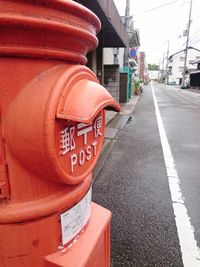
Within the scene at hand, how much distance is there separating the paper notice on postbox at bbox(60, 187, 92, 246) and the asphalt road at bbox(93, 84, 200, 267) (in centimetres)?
103

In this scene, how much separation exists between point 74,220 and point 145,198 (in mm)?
1938

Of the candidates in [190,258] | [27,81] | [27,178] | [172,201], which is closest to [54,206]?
[27,178]

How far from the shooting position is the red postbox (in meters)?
0.70

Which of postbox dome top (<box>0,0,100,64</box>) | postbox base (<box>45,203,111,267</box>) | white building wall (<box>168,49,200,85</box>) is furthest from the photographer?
white building wall (<box>168,49,200,85</box>)

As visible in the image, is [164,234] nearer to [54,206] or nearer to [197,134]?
[54,206]

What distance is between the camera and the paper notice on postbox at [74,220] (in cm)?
91

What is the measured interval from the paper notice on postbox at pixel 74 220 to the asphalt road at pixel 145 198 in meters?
1.03

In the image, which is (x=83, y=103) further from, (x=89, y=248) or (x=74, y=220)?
(x=89, y=248)

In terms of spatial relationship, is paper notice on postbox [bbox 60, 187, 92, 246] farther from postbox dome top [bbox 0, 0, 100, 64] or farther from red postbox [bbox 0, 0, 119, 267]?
postbox dome top [bbox 0, 0, 100, 64]

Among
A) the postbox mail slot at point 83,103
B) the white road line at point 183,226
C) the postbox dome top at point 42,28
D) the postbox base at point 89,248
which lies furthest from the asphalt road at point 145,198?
the postbox dome top at point 42,28

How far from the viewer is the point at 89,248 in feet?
3.24

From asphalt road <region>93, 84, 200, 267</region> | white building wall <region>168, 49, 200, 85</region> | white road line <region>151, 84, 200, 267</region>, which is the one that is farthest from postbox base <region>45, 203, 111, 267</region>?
white building wall <region>168, 49, 200, 85</region>

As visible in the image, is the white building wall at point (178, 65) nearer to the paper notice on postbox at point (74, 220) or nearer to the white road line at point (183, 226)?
the white road line at point (183, 226)

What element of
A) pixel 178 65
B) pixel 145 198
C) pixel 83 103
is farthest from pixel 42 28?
pixel 178 65
